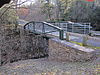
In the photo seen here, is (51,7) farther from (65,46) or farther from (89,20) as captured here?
(65,46)

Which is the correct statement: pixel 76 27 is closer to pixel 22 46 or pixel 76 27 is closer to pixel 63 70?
pixel 22 46

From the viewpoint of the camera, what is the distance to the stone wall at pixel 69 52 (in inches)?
225

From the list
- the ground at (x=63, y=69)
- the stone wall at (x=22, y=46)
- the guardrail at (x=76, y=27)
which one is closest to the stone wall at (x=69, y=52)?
the ground at (x=63, y=69)

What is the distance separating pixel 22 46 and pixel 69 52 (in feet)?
20.4

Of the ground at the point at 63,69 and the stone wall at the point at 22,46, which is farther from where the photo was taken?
the stone wall at the point at 22,46

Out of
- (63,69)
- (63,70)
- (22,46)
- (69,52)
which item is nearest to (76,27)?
(22,46)

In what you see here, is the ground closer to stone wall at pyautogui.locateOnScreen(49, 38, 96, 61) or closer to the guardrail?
stone wall at pyautogui.locateOnScreen(49, 38, 96, 61)

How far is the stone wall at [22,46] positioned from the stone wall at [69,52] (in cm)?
266

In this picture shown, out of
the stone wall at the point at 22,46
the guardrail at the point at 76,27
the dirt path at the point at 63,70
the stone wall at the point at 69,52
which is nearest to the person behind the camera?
the dirt path at the point at 63,70

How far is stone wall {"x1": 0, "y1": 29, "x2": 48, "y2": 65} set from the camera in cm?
1061

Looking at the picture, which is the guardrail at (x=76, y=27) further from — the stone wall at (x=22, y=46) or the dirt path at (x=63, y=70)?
the dirt path at (x=63, y=70)

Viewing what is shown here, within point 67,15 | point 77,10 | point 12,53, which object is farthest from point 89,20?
point 12,53

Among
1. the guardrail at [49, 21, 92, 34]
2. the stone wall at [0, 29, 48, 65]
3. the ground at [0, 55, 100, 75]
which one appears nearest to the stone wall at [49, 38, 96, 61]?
the ground at [0, 55, 100, 75]

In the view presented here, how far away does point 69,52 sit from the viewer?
21.4ft
